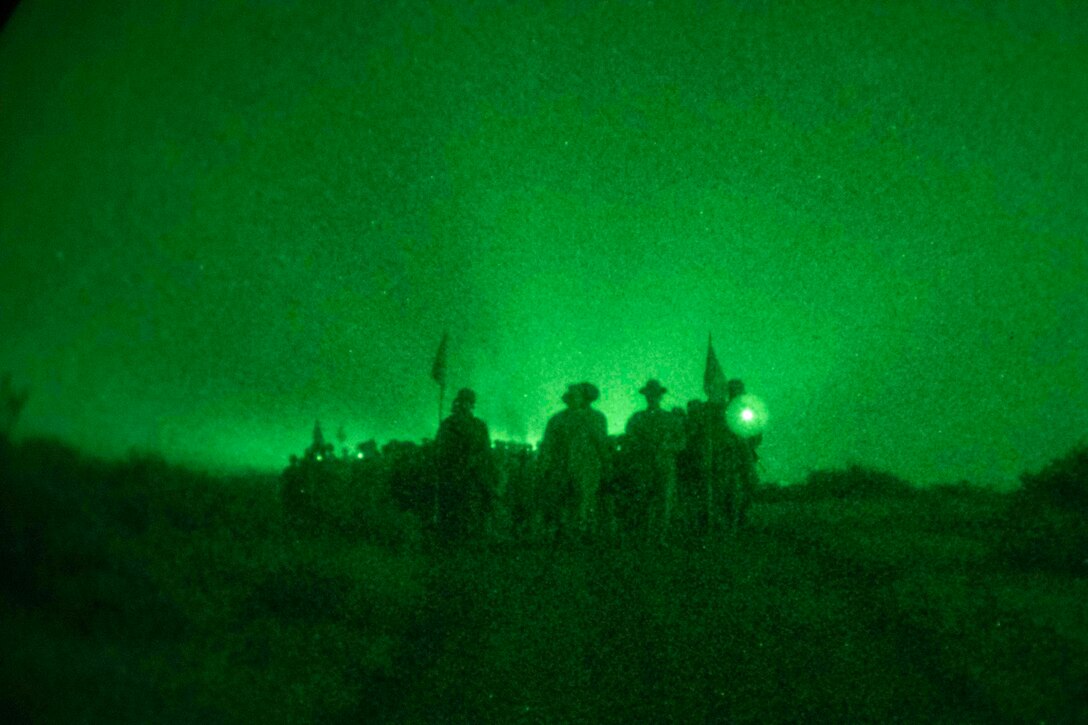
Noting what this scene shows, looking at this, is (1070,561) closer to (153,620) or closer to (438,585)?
(438,585)

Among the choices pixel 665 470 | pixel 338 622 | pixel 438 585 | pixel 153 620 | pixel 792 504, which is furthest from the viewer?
pixel 665 470

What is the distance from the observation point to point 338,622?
3855 millimetres

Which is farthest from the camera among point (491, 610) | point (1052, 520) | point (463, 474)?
point (463, 474)

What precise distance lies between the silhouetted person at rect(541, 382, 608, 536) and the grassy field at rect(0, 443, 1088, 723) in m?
1.57

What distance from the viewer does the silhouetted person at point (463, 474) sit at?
5.47 m

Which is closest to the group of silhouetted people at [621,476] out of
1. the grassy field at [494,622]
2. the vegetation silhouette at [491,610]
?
the vegetation silhouette at [491,610]

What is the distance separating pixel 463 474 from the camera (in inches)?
235

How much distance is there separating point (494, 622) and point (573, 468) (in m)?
2.82

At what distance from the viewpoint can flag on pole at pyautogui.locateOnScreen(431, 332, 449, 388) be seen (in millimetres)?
4641

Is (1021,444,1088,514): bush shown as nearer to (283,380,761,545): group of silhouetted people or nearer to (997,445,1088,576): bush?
(997,445,1088,576): bush

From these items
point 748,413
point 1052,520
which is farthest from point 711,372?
point 1052,520

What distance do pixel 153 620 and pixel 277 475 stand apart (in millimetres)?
1304

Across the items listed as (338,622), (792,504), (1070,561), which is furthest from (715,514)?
(338,622)

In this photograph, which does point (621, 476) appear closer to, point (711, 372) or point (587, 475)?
point (587, 475)
